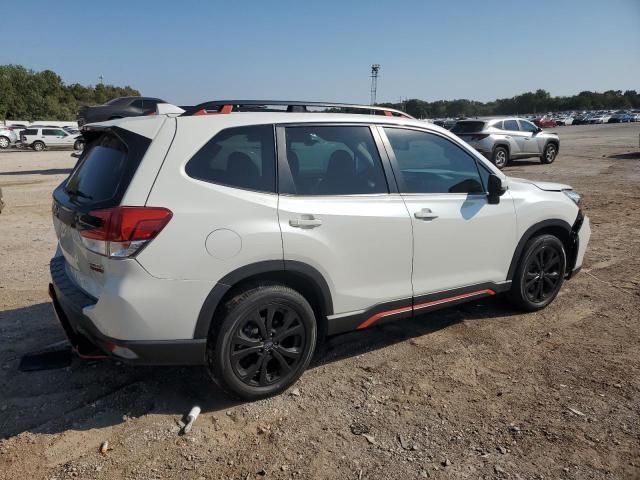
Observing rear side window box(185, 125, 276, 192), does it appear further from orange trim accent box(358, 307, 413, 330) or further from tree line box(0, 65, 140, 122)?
tree line box(0, 65, 140, 122)

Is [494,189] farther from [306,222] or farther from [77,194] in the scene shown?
[77,194]

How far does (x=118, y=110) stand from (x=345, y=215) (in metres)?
15.5

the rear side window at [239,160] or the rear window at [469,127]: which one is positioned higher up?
→ the rear side window at [239,160]

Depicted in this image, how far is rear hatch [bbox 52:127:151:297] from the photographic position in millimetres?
2867

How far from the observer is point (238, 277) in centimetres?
300

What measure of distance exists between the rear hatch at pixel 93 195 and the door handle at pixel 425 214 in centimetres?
187

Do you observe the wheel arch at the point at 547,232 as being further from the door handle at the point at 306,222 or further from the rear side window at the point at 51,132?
the rear side window at the point at 51,132

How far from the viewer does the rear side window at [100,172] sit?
117 inches

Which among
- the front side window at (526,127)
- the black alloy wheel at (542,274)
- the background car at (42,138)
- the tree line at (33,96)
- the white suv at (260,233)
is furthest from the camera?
the tree line at (33,96)

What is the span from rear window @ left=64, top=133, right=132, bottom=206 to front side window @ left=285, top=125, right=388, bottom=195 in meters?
1.02

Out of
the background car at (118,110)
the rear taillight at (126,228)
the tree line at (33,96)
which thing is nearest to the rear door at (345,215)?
the rear taillight at (126,228)

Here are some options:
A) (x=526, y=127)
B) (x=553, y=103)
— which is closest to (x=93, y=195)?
(x=526, y=127)

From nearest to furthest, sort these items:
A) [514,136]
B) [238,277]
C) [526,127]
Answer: [238,277]
[514,136]
[526,127]

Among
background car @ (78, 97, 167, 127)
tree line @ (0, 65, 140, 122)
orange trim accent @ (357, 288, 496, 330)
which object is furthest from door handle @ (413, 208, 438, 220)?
tree line @ (0, 65, 140, 122)
